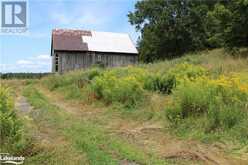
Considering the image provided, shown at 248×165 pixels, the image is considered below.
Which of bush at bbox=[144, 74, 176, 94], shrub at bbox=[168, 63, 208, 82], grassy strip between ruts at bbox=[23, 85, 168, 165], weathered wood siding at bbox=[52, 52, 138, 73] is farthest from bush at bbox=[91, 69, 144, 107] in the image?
weathered wood siding at bbox=[52, 52, 138, 73]

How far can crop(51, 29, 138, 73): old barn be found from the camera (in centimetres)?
3111

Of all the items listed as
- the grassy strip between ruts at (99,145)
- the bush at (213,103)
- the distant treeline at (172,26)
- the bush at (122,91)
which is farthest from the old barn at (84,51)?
the bush at (213,103)

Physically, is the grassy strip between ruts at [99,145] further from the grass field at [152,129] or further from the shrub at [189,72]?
the shrub at [189,72]

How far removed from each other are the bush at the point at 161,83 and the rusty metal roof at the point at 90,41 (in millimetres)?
20724

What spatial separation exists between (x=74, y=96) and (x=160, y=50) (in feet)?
66.5

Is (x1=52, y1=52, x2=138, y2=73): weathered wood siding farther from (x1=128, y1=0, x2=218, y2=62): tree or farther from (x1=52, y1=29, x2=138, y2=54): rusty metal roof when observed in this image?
(x1=128, y1=0, x2=218, y2=62): tree

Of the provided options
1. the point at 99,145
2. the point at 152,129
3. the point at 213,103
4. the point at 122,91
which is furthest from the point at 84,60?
the point at 99,145

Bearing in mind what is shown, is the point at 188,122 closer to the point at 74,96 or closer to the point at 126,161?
the point at 126,161

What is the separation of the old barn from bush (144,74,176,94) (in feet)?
67.5

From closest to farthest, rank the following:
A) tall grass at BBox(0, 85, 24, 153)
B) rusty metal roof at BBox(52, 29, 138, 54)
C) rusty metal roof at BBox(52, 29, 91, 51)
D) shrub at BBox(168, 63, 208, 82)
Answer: tall grass at BBox(0, 85, 24, 153), shrub at BBox(168, 63, 208, 82), rusty metal roof at BBox(52, 29, 91, 51), rusty metal roof at BBox(52, 29, 138, 54)

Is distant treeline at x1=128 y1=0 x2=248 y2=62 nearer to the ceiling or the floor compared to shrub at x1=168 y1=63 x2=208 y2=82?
nearer to the ceiling

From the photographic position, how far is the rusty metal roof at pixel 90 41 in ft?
103

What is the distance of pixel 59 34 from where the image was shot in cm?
3231

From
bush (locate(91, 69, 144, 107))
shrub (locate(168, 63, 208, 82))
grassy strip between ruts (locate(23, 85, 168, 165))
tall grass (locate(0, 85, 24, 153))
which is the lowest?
grassy strip between ruts (locate(23, 85, 168, 165))
